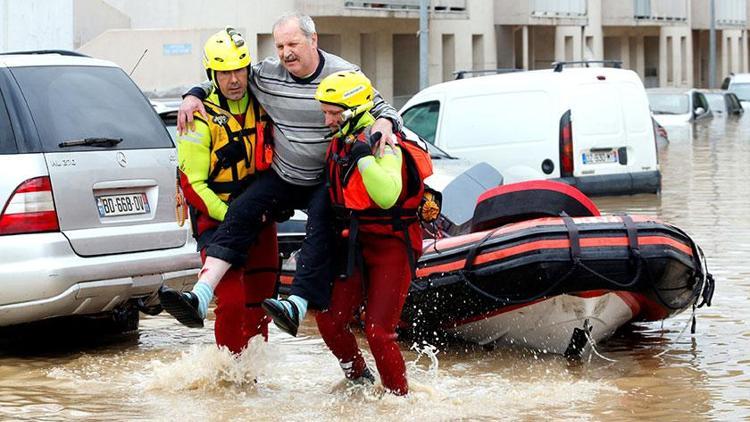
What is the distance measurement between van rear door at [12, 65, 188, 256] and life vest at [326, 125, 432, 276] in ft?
6.26

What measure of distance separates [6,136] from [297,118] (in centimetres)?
202

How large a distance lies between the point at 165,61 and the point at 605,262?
75.3ft

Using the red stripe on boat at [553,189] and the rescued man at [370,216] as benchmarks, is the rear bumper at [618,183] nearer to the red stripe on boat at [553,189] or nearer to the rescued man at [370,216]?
the red stripe on boat at [553,189]

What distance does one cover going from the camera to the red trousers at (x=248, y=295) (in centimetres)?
802

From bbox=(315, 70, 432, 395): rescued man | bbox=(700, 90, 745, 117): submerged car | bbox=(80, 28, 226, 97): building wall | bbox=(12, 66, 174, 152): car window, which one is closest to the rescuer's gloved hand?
bbox=(315, 70, 432, 395): rescued man

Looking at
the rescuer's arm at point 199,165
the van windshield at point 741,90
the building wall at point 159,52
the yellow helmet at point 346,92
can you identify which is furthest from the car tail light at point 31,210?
the van windshield at point 741,90

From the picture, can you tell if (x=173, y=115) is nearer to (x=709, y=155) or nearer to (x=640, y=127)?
(x=640, y=127)

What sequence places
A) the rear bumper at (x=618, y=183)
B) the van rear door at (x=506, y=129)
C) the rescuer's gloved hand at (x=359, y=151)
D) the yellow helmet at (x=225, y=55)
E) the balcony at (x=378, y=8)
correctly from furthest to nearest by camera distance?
the balcony at (x=378, y=8), the rear bumper at (x=618, y=183), the van rear door at (x=506, y=129), the yellow helmet at (x=225, y=55), the rescuer's gloved hand at (x=359, y=151)

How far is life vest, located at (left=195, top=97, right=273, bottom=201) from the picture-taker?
7.86 m

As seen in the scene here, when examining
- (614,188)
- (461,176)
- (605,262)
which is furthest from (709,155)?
(605,262)

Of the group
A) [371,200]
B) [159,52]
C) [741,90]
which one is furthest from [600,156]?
[741,90]

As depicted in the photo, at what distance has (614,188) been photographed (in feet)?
62.9

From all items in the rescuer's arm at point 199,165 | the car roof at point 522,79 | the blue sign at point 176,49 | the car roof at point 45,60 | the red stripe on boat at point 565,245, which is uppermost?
the blue sign at point 176,49

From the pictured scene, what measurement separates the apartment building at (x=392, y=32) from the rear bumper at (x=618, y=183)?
6613 mm
